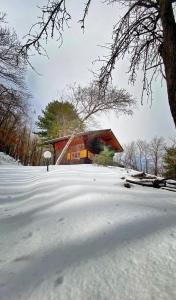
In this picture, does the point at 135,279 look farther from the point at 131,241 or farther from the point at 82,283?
the point at 131,241

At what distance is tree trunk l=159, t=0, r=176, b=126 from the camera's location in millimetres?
3703

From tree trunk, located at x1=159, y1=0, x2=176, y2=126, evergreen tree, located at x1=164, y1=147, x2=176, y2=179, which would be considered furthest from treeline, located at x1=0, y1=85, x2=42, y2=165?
tree trunk, located at x1=159, y1=0, x2=176, y2=126

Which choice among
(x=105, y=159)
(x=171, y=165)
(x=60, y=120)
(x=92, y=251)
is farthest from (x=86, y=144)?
(x=92, y=251)

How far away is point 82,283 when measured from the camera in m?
1.70

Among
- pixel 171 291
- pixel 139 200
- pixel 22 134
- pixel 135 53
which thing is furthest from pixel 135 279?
pixel 22 134

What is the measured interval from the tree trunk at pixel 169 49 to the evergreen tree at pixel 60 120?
21980 mm

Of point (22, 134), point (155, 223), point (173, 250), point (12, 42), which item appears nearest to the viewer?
point (173, 250)

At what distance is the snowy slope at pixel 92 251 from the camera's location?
1.63m

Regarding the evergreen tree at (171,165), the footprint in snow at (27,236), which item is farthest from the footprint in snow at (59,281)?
the evergreen tree at (171,165)

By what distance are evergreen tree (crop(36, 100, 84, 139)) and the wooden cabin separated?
48.9 inches

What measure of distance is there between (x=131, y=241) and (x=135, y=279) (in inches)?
21.0

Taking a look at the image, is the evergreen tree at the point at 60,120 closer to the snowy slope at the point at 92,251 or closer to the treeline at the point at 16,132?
the treeline at the point at 16,132

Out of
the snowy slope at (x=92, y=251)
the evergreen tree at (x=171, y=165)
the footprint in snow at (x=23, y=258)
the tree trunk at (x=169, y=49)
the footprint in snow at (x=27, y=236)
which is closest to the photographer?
the snowy slope at (x=92, y=251)

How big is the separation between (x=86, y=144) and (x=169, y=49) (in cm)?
2613
